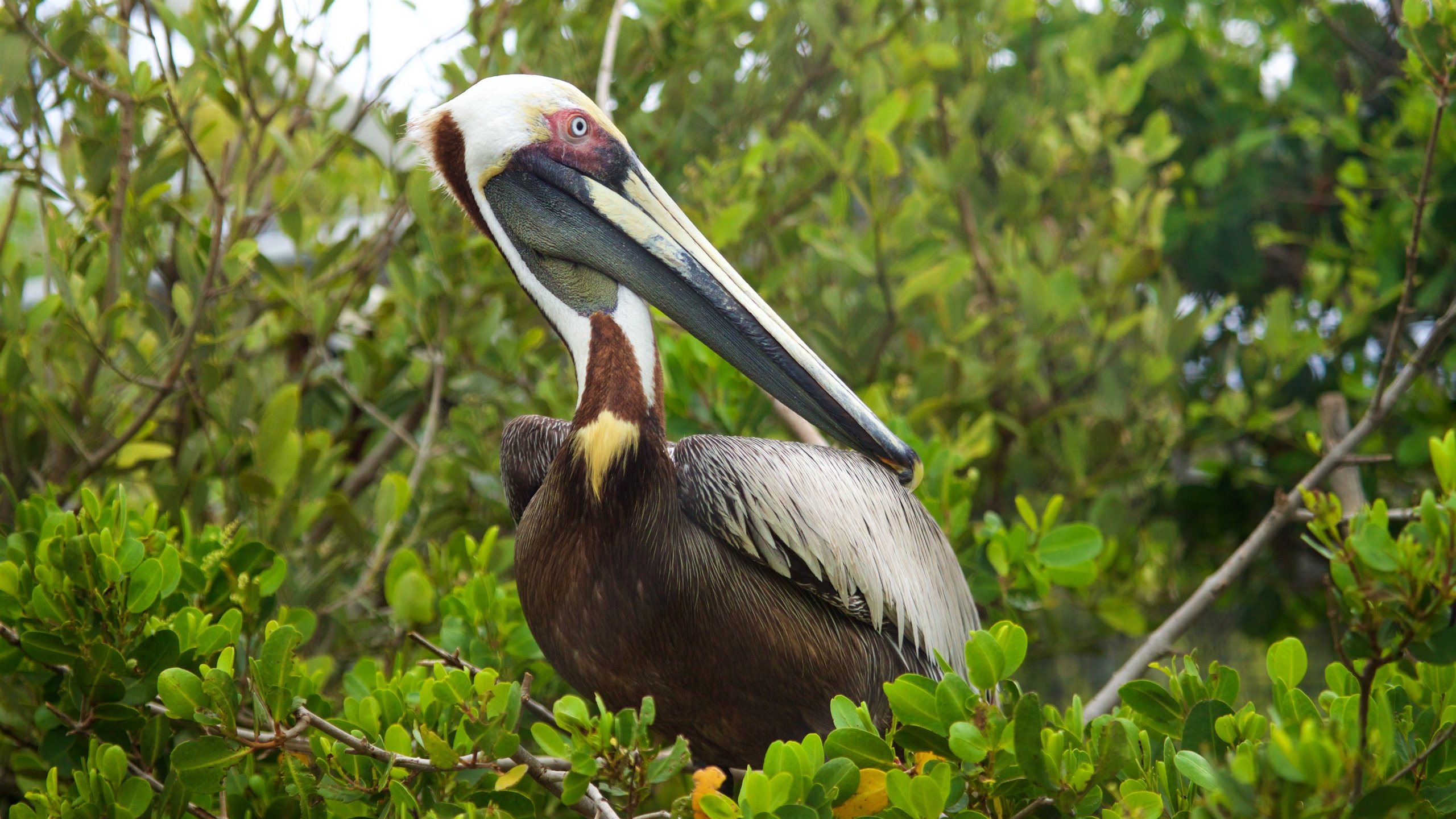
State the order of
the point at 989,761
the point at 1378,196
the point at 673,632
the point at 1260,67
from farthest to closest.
A: the point at 1260,67 → the point at 1378,196 → the point at 673,632 → the point at 989,761

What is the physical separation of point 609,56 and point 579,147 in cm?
94

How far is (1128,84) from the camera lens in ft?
11.1

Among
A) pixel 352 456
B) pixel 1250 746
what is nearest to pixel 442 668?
pixel 1250 746

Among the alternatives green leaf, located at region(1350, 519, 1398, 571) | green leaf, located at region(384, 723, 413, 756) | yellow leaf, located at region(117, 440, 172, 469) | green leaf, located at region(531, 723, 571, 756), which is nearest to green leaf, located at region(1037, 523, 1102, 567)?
green leaf, located at region(1350, 519, 1398, 571)

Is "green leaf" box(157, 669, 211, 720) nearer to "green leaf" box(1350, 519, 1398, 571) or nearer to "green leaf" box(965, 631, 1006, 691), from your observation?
"green leaf" box(965, 631, 1006, 691)

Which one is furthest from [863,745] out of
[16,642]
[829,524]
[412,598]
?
[16,642]

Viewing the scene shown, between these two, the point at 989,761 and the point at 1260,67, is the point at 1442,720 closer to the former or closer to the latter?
the point at 989,761

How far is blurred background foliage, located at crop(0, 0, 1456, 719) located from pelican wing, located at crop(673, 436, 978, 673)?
27 cm

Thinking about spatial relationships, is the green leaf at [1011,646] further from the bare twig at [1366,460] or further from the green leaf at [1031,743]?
the bare twig at [1366,460]

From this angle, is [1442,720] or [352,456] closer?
[1442,720]

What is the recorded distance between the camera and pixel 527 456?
2066mm

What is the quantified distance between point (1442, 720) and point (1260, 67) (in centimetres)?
346

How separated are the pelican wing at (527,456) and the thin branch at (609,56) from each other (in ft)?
2.41

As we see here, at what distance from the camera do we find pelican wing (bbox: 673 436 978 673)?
1771 mm
